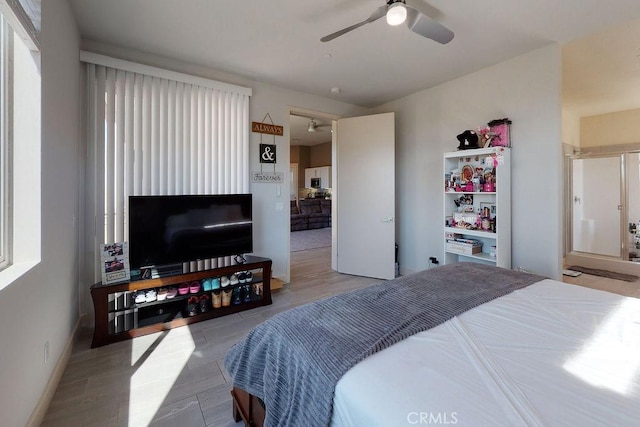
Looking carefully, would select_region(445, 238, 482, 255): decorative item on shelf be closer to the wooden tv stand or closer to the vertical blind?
the wooden tv stand

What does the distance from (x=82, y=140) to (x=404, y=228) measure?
3.83 meters

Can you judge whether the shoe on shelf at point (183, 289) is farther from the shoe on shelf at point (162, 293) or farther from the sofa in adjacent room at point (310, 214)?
the sofa in adjacent room at point (310, 214)

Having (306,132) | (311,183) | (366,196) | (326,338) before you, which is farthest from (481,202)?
(311,183)

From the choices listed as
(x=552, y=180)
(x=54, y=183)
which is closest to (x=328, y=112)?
(x=552, y=180)

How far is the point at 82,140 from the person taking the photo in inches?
97.6

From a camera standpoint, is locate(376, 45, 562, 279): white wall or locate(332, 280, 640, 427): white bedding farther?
locate(376, 45, 562, 279): white wall

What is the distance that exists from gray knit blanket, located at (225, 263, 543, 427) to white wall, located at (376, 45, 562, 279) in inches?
57.8

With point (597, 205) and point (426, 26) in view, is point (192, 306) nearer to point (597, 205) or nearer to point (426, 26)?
point (426, 26)

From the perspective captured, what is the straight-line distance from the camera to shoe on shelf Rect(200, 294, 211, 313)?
2.75 meters

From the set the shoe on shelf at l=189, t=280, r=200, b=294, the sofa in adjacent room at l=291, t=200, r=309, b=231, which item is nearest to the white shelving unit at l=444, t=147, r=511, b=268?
the shoe on shelf at l=189, t=280, r=200, b=294

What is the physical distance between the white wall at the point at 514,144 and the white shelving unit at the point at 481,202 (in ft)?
0.49

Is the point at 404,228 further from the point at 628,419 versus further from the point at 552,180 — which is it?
the point at 628,419

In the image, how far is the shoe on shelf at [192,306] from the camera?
8.85ft

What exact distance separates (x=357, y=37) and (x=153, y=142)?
218cm
